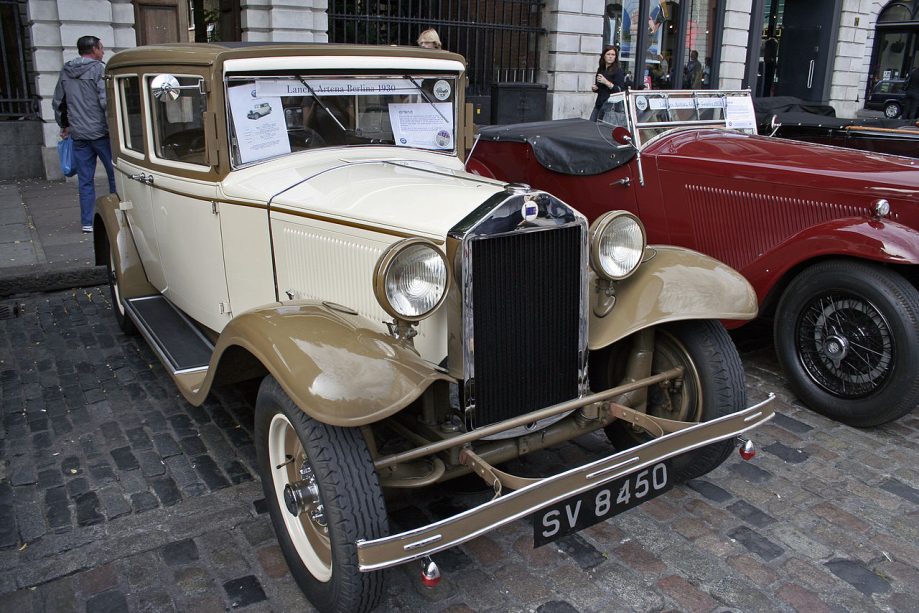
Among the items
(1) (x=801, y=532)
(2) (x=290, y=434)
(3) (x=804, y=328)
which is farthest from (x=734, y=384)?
(2) (x=290, y=434)

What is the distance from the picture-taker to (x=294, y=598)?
94.3 inches

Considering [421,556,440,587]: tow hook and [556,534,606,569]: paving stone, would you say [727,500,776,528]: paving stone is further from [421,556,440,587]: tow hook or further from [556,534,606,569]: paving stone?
[421,556,440,587]: tow hook

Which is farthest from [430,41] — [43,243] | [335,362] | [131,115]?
[335,362]

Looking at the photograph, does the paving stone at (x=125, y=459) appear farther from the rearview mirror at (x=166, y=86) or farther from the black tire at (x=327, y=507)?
the rearview mirror at (x=166, y=86)

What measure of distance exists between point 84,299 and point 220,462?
3043 millimetres

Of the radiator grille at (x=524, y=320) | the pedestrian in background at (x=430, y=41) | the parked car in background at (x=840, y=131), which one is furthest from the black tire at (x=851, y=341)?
the pedestrian in background at (x=430, y=41)

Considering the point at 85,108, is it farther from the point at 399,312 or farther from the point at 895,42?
the point at 895,42

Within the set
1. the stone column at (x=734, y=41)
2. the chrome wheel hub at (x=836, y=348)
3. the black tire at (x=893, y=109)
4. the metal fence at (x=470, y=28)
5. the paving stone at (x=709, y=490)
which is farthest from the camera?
the black tire at (x=893, y=109)

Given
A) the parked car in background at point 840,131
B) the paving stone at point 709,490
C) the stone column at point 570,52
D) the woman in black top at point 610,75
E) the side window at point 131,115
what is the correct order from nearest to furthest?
the paving stone at point 709,490 → the side window at point 131,115 → the parked car in background at point 840,131 → the woman in black top at point 610,75 → the stone column at point 570,52

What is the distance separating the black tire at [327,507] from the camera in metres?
2.06

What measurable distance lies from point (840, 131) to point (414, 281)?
5.14 m

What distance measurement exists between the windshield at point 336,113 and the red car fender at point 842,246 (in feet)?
6.34

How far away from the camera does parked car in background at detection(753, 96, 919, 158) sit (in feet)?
18.2

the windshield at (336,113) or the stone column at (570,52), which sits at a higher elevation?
the stone column at (570,52)
